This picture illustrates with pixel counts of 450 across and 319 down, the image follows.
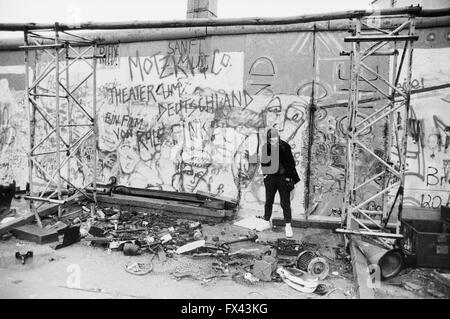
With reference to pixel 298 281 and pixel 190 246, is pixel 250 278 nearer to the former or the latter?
pixel 298 281

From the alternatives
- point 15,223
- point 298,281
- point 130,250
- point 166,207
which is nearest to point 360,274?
point 298,281

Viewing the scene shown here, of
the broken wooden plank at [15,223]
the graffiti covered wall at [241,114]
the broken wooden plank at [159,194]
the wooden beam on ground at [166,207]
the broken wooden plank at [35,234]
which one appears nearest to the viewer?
the broken wooden plank at [35,234]

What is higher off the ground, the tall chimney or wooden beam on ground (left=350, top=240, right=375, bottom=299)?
the tall chimney

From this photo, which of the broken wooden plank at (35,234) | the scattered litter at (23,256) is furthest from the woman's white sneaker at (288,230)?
the scattered litter at (23,256)

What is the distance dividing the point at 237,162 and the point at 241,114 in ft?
4.41

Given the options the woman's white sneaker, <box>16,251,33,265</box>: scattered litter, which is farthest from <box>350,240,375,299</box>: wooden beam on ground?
<box>16,251,33,265</box>: scattered litter

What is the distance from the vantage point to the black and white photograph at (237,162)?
6.04 meters

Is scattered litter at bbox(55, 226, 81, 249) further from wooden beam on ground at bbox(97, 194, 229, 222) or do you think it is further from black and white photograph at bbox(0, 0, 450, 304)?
wooden beam on ground at bbox(97, 194, 229, 222)

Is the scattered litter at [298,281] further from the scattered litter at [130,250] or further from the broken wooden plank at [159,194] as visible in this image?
the broken wooden plank at [159,194]

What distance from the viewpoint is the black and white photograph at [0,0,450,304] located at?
6.04 meters

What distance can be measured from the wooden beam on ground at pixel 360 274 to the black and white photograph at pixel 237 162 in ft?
0.11

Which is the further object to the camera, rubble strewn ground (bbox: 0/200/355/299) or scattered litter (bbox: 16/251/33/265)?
scattered litter (bbox: 16/251/33/265)

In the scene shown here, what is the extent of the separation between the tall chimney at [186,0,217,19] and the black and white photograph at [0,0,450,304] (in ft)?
0.21

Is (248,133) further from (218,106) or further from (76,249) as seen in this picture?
(76,249)
